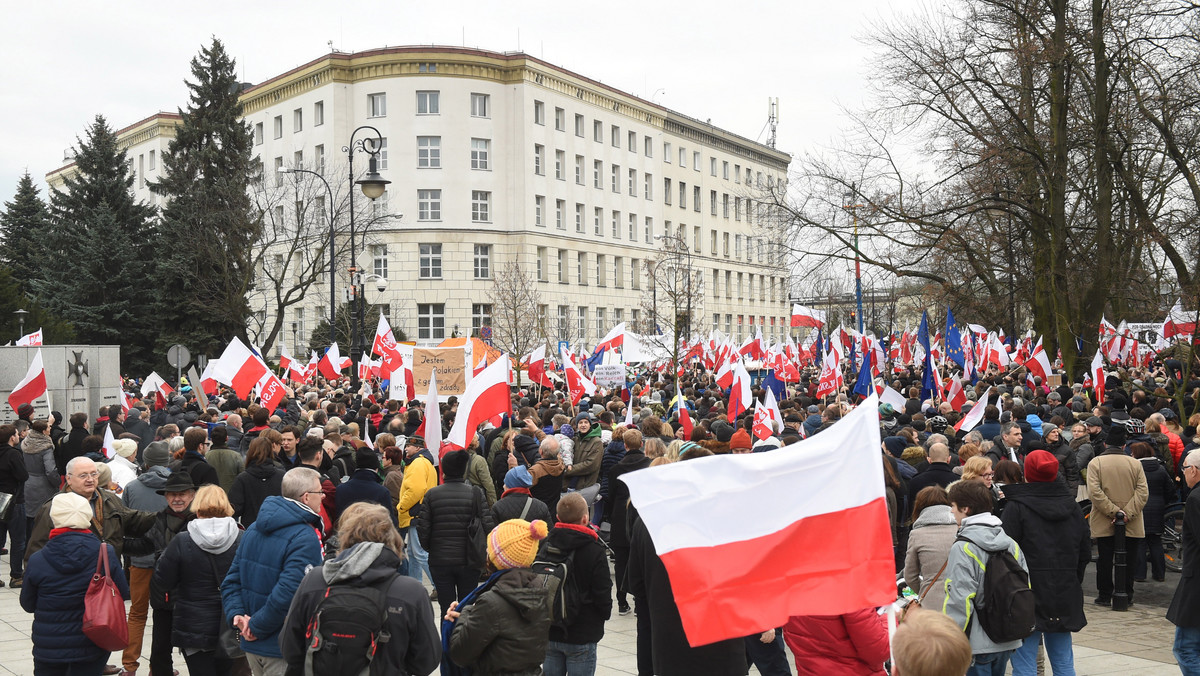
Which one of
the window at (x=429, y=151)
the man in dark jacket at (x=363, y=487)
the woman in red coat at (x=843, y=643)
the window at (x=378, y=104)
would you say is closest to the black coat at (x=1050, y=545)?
the woman in red coat at (x=843, y=643)

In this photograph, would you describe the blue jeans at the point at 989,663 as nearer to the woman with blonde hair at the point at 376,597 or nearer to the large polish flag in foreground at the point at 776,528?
the large polish flag in foreground at the point at 776,528

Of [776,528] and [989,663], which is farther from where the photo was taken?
[989,663]

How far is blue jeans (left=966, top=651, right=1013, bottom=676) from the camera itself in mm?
5711

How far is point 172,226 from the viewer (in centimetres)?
4256

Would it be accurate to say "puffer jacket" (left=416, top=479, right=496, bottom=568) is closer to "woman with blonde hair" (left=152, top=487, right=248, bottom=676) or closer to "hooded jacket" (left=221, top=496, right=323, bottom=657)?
"woman with blonde hair" (left=152, top=487, right=248, bottom=676)

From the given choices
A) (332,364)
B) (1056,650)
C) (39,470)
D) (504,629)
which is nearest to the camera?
(504,629)

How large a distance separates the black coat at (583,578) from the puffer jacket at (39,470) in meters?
7.85

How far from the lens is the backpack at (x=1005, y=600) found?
5438mm

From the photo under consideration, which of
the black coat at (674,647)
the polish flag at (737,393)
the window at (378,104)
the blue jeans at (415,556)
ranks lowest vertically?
the blue jeans at (415,556)

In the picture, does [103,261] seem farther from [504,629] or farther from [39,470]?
[504,629]

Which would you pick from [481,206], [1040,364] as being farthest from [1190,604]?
[481,206]

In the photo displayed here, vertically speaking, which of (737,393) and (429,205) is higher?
(429,205)

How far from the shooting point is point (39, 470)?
456 inches

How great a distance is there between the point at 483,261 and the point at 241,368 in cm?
4344
